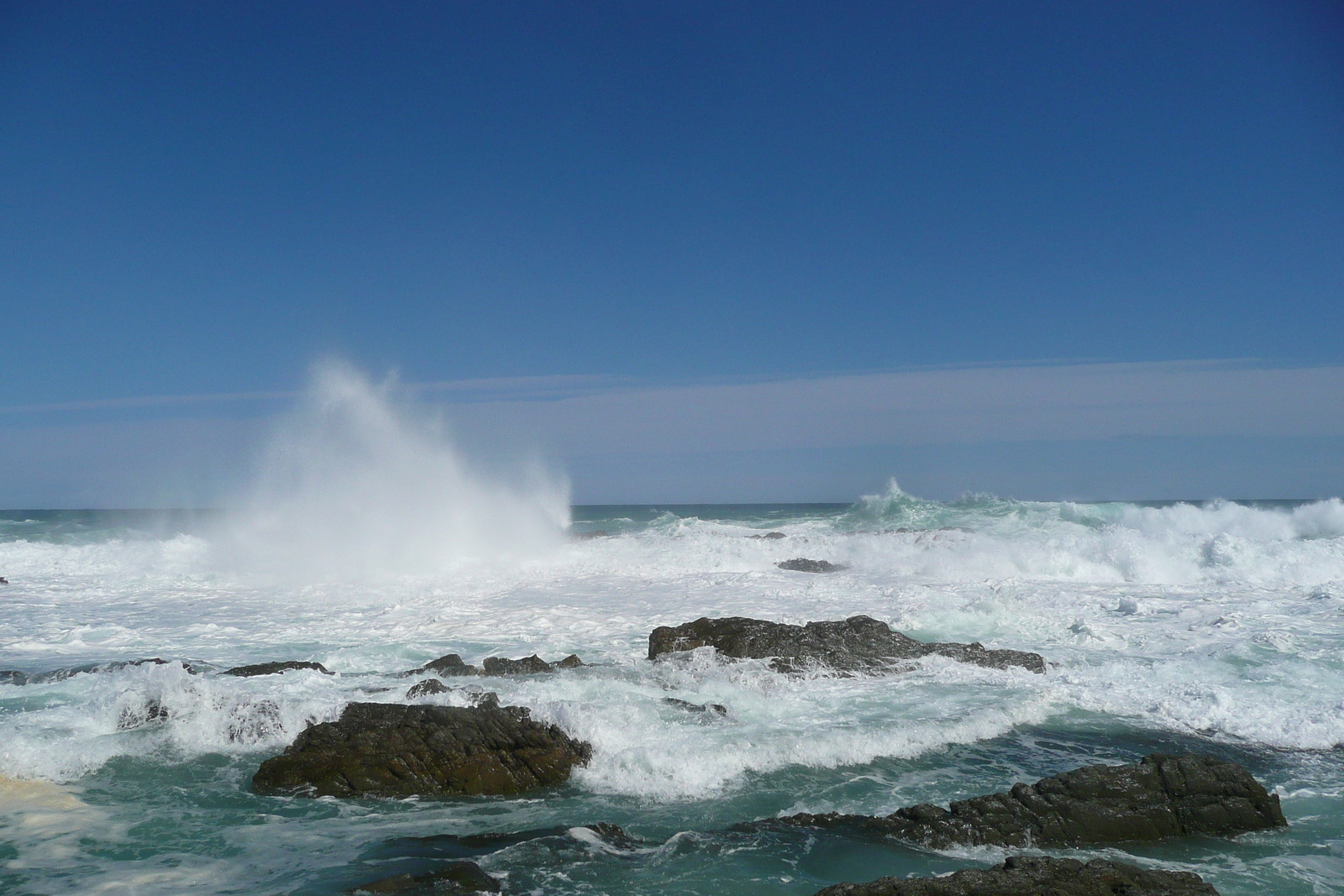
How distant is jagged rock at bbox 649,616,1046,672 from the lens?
11094 millimetres

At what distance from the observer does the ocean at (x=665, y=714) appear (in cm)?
550

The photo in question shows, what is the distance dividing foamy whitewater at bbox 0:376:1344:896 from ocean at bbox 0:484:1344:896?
0.13 feet

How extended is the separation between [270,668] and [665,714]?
5.18 metres

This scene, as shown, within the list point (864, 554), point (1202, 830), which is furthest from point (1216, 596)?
point (1202, 830)

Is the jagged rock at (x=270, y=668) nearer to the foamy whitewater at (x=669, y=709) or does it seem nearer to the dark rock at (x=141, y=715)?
the foamy whitewater at (x=669, y=709)

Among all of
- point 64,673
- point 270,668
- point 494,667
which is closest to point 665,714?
point 494,667

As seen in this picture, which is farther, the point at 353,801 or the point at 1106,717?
the point at 1106,717

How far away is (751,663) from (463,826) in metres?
5.38

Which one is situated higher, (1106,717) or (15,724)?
(15,724)

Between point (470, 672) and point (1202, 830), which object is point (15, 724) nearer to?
point (470, 672)

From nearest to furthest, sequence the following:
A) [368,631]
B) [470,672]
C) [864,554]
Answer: [470,672] → [368,631] → [864,554]

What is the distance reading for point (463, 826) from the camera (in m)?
6.12

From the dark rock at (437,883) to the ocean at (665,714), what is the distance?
16 cm

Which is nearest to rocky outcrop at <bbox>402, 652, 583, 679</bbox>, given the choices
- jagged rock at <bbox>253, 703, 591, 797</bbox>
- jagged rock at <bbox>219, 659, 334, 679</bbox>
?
jagged rock at <bbox>219, 659, 334, 679</bbox>
